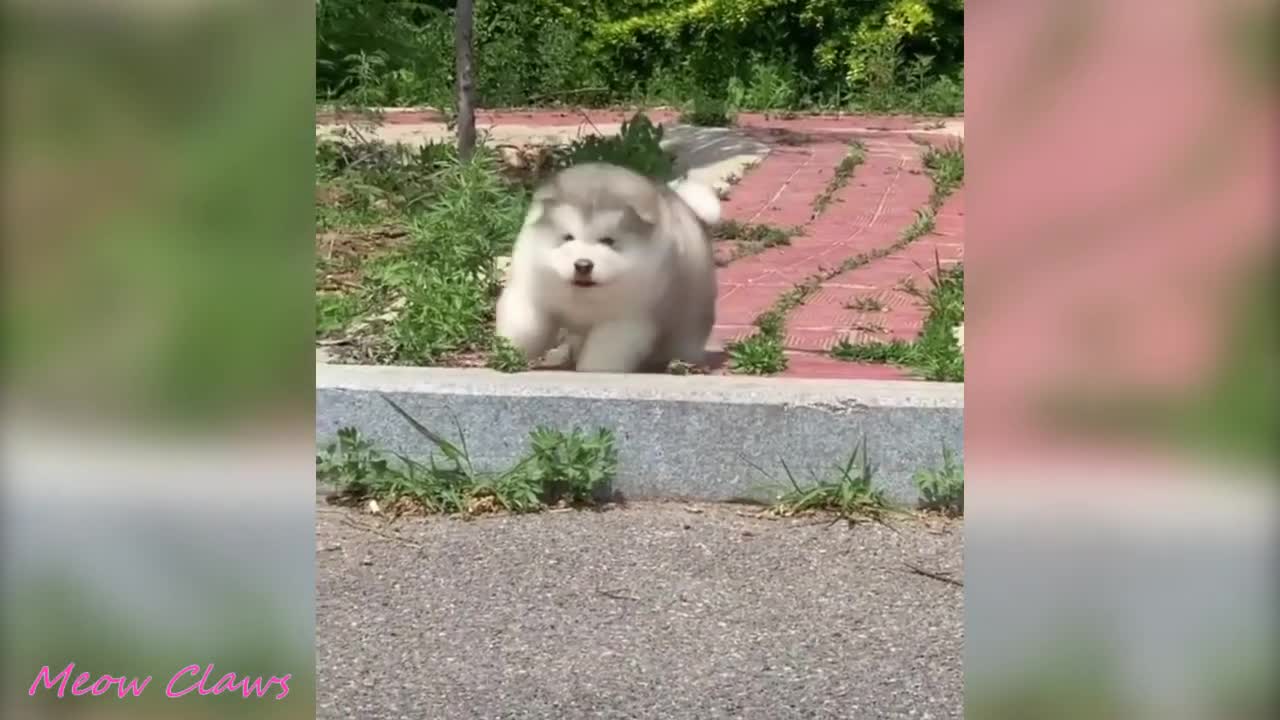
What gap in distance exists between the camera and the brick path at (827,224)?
4.41 m

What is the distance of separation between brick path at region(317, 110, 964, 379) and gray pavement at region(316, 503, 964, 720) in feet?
2.30

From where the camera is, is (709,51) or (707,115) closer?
(707,115)

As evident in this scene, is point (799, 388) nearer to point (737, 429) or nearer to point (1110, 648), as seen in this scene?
point (737, 429)

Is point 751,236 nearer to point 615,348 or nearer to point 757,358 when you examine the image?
point 757,358

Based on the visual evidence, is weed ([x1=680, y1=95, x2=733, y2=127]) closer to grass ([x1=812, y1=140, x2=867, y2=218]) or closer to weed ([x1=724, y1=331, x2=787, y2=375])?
grass ([x1=812, y1=140, x2=867, y2=218])

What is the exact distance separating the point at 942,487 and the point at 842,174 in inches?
155

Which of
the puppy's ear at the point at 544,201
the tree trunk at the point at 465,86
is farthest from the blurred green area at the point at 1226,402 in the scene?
the tree trunk at the point at 465,86

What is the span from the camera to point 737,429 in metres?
3.28

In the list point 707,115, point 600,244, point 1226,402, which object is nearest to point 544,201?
point 600,244

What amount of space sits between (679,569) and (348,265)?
228 cm

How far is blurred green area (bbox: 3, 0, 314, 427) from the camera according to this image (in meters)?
0.92

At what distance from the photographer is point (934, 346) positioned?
145 inches

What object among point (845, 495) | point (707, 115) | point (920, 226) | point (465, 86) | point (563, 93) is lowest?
point (845, 495)

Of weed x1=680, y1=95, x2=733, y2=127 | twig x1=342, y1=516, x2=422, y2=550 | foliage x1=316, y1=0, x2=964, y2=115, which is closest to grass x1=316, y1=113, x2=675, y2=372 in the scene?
twig x1=342, y1=516, x2=422, y2=550
